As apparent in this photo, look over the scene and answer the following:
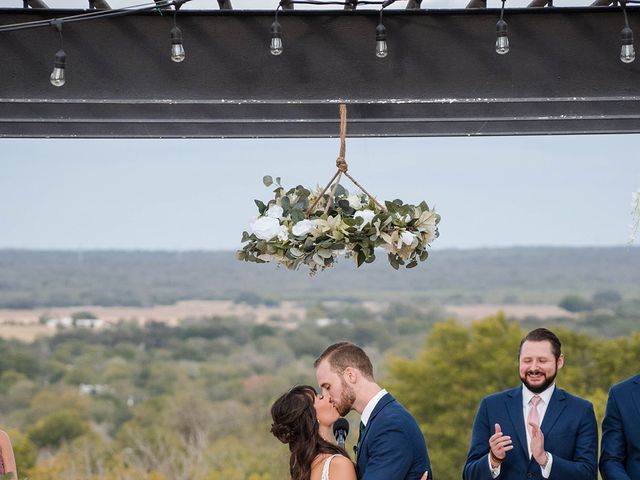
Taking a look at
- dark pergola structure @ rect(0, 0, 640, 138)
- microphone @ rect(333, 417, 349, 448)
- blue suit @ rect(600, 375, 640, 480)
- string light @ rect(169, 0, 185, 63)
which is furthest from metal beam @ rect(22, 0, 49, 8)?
blue suit @ rect(600, 375, 640, 480)

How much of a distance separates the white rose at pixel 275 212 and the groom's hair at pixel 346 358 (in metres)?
0.54

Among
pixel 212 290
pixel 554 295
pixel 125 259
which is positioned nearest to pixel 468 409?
pixel 554 295

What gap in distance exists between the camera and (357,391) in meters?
2.92

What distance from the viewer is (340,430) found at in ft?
10.1

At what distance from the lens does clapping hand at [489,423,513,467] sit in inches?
128

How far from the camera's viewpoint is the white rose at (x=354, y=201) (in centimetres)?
326

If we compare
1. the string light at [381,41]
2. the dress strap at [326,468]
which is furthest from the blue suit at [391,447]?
the string light at [381,41]

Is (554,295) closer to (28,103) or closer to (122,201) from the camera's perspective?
(122,201)

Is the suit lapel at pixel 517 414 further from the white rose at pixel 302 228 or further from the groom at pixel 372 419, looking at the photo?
the white rose at pixel 302 228

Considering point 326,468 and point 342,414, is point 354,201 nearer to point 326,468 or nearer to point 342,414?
point 342,414

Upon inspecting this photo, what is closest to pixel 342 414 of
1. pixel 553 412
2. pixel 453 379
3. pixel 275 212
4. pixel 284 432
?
pixel 284 432

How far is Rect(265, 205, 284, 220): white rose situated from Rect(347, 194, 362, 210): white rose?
0.23 metres

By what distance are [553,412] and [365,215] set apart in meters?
1.01

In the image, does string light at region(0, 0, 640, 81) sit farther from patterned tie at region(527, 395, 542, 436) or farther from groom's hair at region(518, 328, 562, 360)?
patterned tie at region(527, 395, 542, 436)
